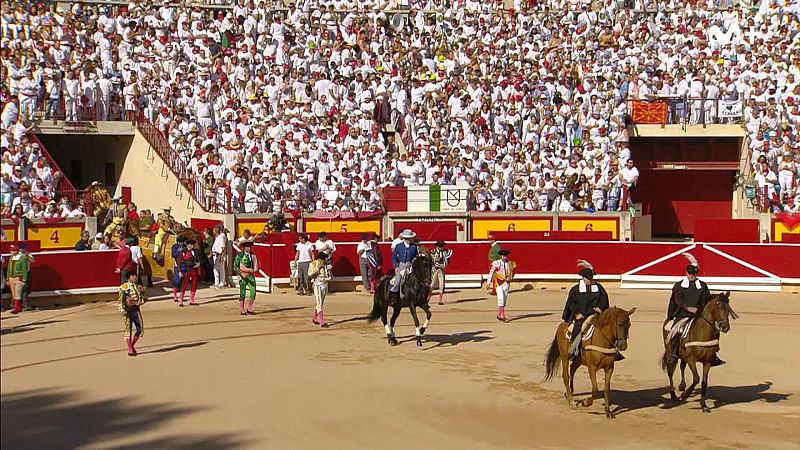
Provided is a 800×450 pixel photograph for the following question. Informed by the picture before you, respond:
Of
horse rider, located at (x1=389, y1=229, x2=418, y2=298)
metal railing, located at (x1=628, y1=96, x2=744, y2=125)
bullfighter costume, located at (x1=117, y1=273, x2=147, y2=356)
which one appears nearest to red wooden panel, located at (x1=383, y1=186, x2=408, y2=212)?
metal railing, located at (x1=628, y1=96, x2=744, y2=125)

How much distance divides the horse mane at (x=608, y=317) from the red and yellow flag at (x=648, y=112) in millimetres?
23798

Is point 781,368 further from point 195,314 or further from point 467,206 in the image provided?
point 467,206

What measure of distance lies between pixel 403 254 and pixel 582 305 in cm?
601

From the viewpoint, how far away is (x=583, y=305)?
16.3 metres

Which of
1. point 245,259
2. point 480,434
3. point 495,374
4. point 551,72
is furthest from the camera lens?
point 551,72

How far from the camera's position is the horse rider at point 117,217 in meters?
29.8

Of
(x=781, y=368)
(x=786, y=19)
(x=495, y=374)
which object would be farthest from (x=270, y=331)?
(x=786, y=19)

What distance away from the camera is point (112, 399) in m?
16.5

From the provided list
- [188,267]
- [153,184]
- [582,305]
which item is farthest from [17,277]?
[582,305]

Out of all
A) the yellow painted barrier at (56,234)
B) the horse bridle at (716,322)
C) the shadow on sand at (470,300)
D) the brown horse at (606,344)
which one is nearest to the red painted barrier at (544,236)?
the shadow on sand at (470,300)

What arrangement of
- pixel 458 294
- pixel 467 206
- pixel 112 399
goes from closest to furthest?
pixel 112 399 → pixel 458 294 → pixel 467 206

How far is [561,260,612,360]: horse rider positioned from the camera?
16188 millimetres

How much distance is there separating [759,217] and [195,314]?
17.2 m

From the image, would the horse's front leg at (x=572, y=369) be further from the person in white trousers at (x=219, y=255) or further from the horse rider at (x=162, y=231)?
the horse rider at (x=162, y=231)
